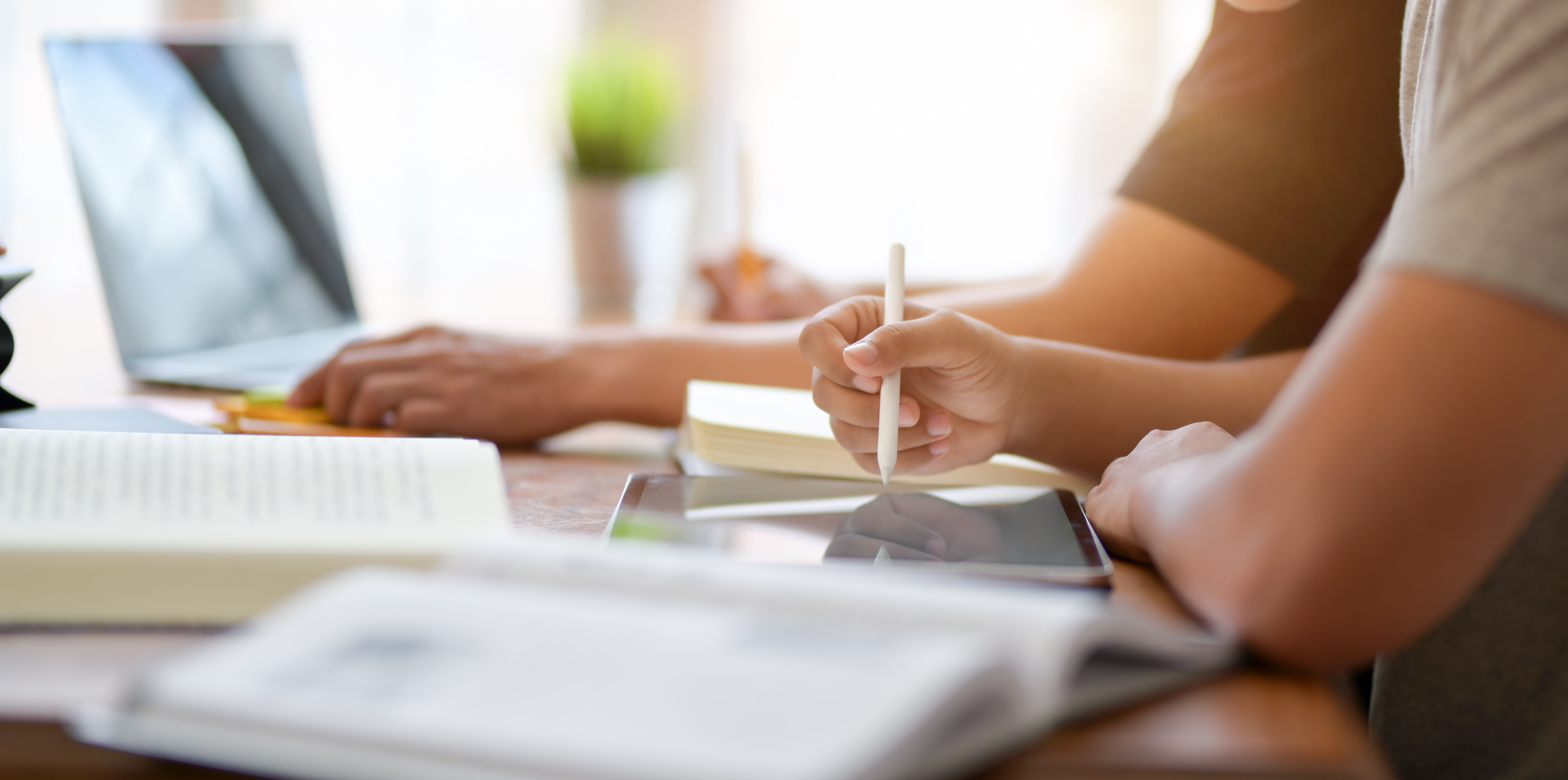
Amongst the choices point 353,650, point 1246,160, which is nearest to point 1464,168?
point 353,650

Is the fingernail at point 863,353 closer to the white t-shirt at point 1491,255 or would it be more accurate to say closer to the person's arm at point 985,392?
the person's arm at point 985,392

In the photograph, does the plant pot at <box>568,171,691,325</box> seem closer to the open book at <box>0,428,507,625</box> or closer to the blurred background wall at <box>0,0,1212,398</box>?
the blurred background wall at <box>0,0,1212,398</box>

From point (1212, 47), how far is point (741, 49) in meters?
2.06

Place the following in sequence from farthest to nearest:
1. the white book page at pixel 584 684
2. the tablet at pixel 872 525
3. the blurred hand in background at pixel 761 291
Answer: the blurred hand in background at pixel 761 291
the tablet at pixel 872 525
the white book page at pixel 584 684

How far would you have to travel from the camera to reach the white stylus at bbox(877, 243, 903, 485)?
0.60m

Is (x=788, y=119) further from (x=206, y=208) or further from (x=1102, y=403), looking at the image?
(x=1102, y=403)

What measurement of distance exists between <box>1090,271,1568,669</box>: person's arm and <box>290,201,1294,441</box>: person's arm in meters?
0.49

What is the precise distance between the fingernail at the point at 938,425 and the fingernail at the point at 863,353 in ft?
0.30

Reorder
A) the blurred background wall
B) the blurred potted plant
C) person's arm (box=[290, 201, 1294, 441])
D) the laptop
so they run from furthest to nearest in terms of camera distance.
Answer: the blurred background wall < the blurred potted plant < the laptop < person's arm (box=[290, 201, 1294, 441])

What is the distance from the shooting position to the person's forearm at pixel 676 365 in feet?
2.82

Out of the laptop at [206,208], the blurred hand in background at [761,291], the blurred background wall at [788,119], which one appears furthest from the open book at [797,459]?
the blurred background wall at [788,119]

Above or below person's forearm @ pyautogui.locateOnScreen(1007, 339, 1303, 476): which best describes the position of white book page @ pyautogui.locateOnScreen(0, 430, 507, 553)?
above

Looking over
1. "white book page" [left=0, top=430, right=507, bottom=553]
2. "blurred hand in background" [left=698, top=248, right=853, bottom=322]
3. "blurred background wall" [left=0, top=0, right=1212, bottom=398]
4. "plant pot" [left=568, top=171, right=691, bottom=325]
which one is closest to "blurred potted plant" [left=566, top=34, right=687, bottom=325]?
"plant pot" [left=568, top=171, right=691, bottom=325]

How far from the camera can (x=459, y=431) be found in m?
0.83
